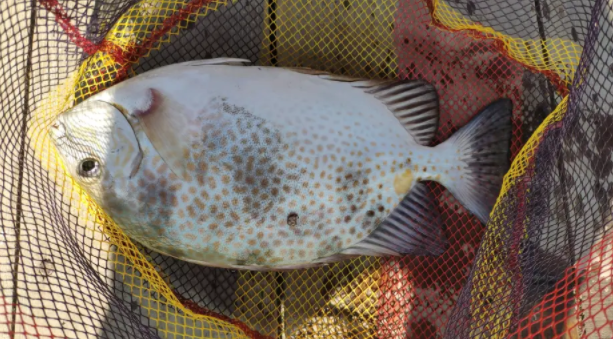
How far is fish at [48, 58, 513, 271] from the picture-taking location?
1938mm

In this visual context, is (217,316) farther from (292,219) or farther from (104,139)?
(104,139)

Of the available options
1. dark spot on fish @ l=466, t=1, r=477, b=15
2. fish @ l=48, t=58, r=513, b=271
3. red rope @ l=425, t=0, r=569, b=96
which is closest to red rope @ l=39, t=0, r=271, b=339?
fish @ l=48, t=58, r=513, b=271

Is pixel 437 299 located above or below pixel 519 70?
below

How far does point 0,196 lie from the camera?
2.19 metres

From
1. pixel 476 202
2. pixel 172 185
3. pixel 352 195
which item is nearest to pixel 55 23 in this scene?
pixel 172 185

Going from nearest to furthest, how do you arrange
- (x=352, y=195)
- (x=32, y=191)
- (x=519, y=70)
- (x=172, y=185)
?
(x=172, y=185)
(x=352, y=195)
(x=32, y=191)
(x=519, y=70)

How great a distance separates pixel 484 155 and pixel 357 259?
0.75 metres

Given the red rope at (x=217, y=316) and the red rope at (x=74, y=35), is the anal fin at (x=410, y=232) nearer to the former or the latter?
the red rope at (x=217, y=316)

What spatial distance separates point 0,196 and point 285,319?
1.37m

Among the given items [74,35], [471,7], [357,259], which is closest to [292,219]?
[357,259]

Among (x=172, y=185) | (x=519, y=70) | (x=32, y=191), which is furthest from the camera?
(x=519, y=70)

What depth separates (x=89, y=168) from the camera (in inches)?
75.9

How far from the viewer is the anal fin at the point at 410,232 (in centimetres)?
216

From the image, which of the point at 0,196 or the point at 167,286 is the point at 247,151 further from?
the point at 0,196
